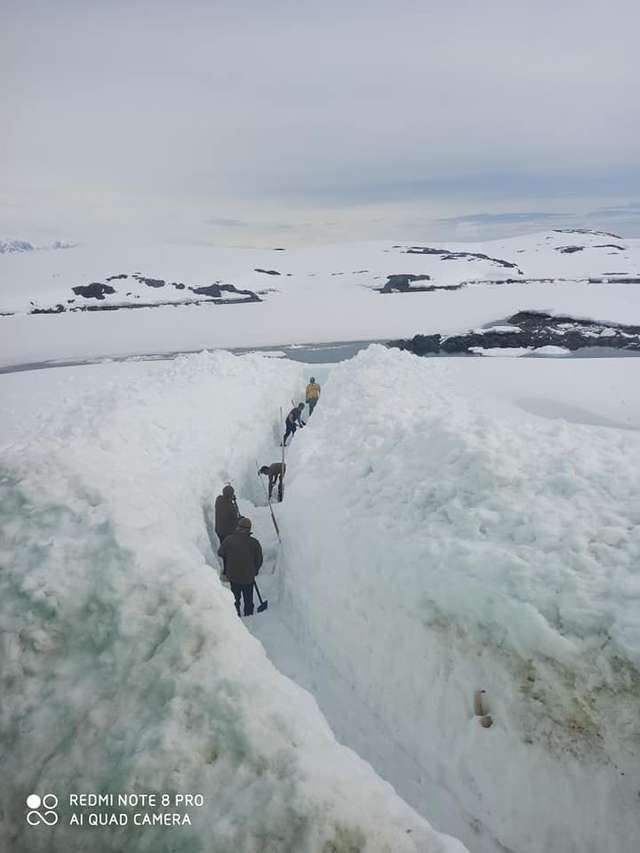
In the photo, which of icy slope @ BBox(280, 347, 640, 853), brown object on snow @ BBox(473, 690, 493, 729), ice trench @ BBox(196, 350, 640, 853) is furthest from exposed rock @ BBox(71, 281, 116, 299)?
brown object on snow @ BBox(473, 690, 493, 729)

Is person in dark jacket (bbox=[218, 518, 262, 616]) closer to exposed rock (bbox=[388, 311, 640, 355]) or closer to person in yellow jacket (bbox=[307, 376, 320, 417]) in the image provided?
person in yellow jacket (bbox=[307, 376, 320, 417])

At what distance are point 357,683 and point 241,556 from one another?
6.92ft

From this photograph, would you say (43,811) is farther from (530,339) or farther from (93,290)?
(93,290)

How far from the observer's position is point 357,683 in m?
5.88

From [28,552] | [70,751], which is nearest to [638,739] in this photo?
[70,751]

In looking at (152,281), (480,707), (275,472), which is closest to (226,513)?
(275,472)

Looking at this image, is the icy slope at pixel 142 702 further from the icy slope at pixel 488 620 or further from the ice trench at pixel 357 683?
the icy slope at pixel 488 620

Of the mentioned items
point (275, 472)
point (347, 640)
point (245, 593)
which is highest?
point (275, 472)

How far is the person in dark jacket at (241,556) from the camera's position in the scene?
6988 mm

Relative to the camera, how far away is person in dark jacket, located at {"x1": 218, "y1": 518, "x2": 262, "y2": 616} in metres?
6.99

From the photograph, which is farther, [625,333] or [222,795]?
[625,333]

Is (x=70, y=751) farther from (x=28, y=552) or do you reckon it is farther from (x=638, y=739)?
(x=638, y=739)

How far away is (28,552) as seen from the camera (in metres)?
4.76

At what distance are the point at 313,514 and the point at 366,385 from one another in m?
6.61
